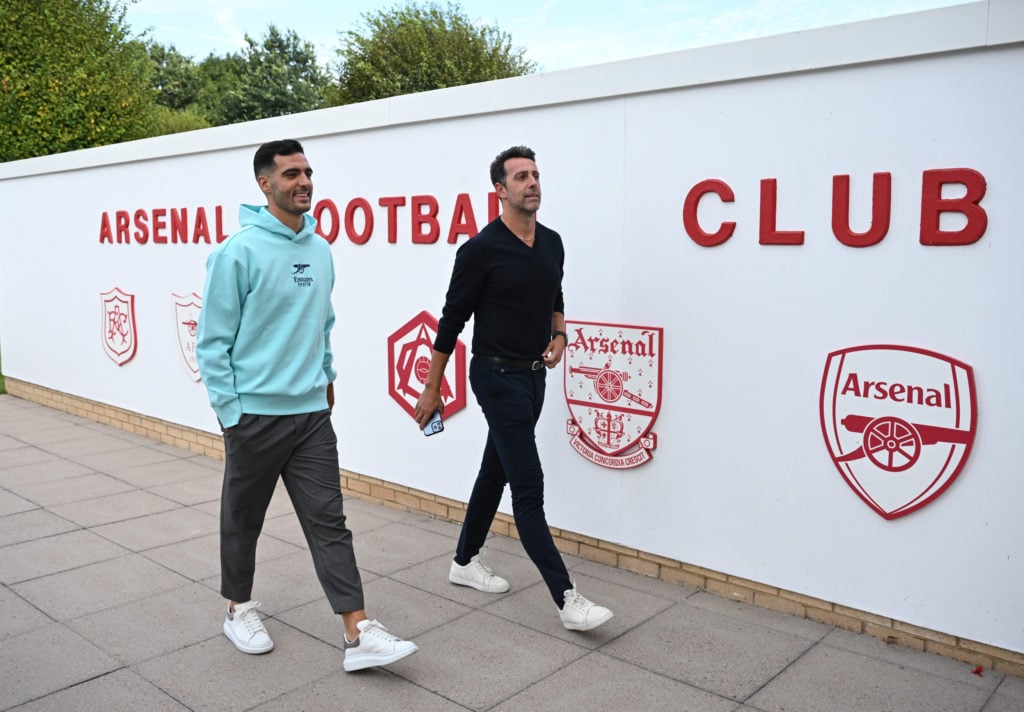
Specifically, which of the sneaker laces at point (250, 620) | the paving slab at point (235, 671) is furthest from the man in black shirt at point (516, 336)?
the sneaker laces at point (250, 620)

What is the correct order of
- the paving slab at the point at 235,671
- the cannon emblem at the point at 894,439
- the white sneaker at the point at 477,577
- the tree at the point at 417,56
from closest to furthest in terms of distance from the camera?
the paving slab at the point at 235,671, the cannon emblem at the point at 894,439, the white sneaker at the point at 477,577, the tree at the point at 417,56

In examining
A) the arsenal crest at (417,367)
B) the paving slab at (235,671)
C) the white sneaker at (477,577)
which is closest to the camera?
the paving slab at (235,671)

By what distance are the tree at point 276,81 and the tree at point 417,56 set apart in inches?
90.4

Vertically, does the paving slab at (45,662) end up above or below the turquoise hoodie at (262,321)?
below

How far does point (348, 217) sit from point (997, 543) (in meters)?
4.21

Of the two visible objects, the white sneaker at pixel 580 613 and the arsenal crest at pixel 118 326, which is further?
the arsenal crest at pixel 118 326

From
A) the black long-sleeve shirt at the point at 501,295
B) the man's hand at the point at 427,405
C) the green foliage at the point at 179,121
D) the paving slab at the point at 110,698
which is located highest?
the green foliage at the point at 179,121

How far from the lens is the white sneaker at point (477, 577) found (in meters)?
4.46

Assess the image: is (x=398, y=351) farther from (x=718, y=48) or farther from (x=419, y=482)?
(x=718, y=48)

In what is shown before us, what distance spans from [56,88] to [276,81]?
28722 millimetres

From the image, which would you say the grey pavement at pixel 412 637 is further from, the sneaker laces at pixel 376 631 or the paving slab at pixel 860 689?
the sneaker laces at pixel 376 631

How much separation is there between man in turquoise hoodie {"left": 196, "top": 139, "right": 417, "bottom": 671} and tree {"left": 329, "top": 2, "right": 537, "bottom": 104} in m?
36.3

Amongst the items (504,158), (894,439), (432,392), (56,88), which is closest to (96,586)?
(432,392)

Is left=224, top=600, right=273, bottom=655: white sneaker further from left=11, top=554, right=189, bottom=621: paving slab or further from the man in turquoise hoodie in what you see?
left=11, top=554, right=189, bottom=621: paving slab
